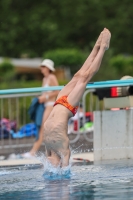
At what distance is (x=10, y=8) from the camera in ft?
161

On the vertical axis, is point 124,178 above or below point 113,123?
below

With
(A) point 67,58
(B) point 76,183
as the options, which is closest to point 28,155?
(B) point 76,183

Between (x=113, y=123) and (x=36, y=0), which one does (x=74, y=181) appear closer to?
(x=113, y=123)

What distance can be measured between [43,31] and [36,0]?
4059mm

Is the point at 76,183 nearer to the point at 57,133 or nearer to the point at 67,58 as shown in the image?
the point at 57,133

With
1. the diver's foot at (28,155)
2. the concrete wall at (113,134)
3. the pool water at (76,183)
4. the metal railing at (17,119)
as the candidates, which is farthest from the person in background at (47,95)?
the pool water at (76,183)

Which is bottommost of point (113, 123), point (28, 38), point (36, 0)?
point (113, 123)

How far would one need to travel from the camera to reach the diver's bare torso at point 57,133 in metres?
8.20

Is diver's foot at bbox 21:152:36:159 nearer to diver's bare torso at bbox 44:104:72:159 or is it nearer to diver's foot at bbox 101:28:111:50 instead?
diver's foot at bbox 101:28:111:50

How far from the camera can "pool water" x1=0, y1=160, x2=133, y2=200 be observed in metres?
6.57

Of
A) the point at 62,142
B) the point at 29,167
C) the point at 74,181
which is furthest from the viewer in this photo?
the point at 29,167

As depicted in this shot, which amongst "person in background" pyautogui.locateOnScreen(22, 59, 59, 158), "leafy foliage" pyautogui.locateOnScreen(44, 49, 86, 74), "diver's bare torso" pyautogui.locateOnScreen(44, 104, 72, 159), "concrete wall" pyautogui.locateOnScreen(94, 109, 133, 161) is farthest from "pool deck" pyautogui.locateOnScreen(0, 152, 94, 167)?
"leafy foliage" pyautogui.locateOnScreen(44, 49, 86, 74)

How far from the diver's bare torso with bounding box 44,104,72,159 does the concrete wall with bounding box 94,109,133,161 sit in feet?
6.14

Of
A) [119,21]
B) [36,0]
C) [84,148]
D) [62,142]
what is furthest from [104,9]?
[62,142]
